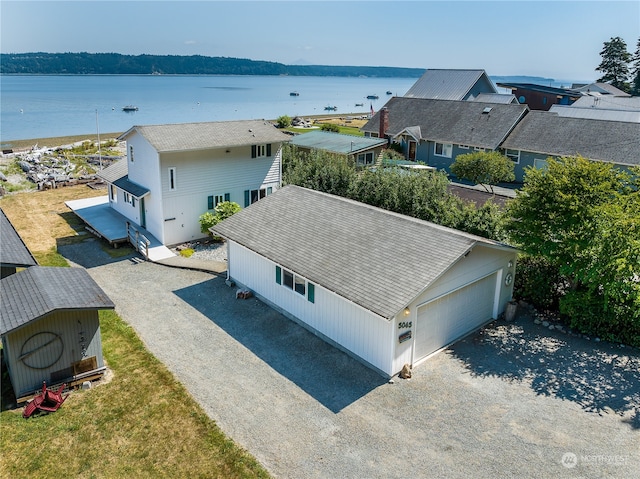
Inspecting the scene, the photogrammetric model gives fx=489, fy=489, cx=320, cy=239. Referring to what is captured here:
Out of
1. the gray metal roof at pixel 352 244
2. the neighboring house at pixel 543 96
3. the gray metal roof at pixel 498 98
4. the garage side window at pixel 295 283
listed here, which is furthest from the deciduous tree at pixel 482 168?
the neighboring house at pixel 543 96

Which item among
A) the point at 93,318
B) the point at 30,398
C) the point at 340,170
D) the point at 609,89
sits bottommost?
the point at 30,398

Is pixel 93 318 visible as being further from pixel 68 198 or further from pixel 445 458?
pixel 68 198

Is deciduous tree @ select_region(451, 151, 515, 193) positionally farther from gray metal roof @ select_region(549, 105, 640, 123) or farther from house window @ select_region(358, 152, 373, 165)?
gray metal roof @ select_region(549, 105, 640, 123)

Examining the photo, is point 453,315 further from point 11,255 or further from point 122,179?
point 122,179

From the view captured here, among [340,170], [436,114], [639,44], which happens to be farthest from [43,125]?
[639,44]

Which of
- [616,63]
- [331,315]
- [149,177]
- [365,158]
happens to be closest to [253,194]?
[149,177]

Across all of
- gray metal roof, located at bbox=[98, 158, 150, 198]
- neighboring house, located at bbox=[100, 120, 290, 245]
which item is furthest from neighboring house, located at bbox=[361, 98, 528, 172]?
gray metal roof, located at bbox=[98, 158, 150, 198]

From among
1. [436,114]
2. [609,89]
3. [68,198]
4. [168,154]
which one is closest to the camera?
[168,154]
